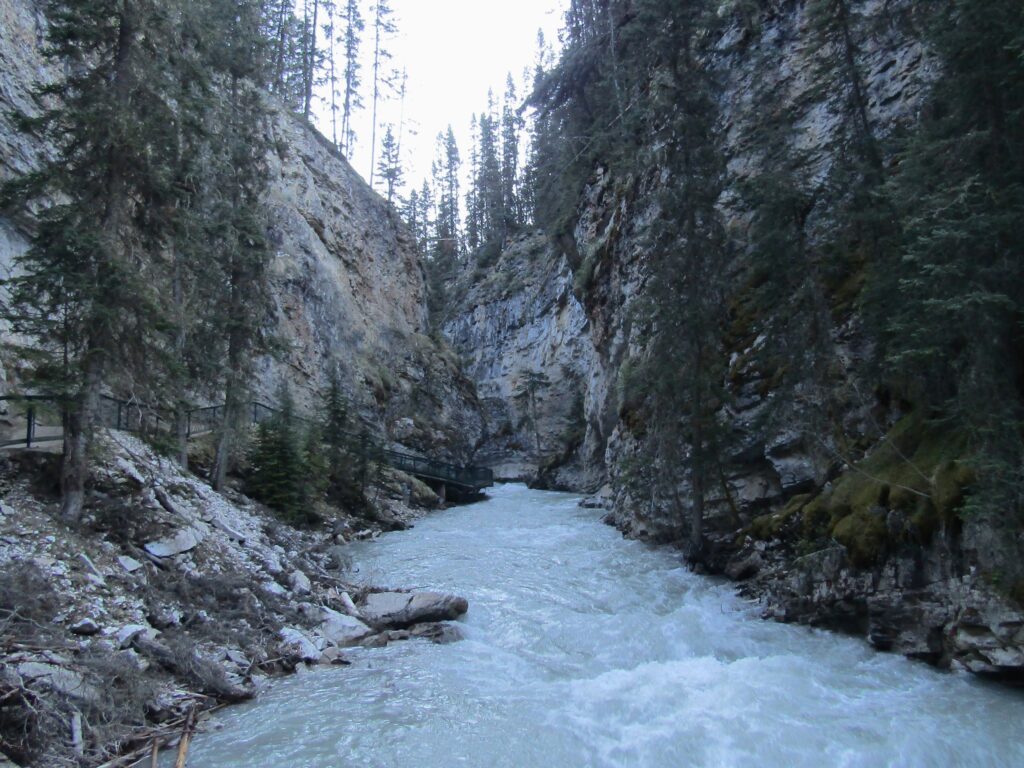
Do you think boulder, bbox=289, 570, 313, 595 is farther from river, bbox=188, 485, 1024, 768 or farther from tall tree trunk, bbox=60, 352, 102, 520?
tall tree trunk, bbox=60, 352, 102, 520

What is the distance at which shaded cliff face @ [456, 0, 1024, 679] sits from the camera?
7746mm

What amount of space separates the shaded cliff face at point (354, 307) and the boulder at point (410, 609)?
1544cm

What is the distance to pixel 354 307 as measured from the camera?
118 ft

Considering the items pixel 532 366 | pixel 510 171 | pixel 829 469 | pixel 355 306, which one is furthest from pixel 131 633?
pixel 510 171

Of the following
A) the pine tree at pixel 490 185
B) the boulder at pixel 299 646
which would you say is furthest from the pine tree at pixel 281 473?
the pine tree at pixel 490 185

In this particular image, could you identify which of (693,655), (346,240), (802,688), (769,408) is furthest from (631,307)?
(346,240)

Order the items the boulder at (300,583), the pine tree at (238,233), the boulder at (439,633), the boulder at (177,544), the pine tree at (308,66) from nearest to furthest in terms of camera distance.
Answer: the boulder at (177,544), the boulder at (439,633), the boulder at (300,583), the pine tree at (238,233), the pine tree at (308,66)

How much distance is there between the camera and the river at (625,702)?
19.6ft

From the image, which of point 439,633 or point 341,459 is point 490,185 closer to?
point 341,459

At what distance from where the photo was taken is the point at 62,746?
5188 mm

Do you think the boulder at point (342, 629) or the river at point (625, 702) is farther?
the boulder at point (342, 629)

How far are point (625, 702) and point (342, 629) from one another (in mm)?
4646

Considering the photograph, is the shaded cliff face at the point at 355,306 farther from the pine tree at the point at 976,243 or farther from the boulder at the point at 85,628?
the pine tree at the point at 976,243

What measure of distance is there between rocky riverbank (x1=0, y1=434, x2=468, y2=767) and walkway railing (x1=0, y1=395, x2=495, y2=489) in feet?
2.60
